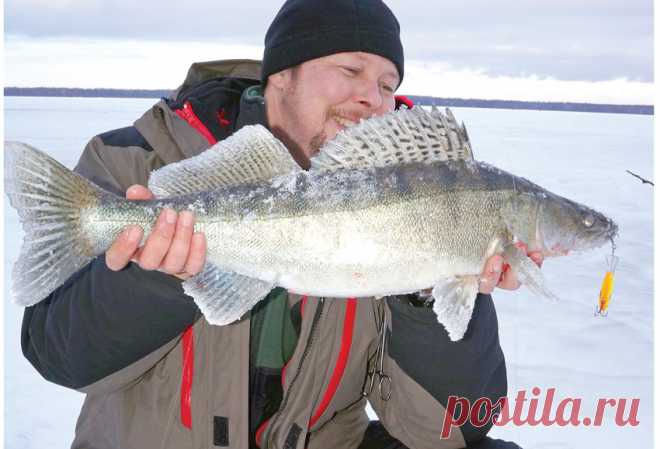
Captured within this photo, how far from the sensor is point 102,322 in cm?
240

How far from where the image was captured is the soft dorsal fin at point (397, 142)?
225cm

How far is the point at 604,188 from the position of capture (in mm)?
10531

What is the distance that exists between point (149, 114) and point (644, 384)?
11.5 feet

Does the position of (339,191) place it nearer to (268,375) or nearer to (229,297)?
(229,297)

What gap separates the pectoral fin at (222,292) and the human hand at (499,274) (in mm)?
781

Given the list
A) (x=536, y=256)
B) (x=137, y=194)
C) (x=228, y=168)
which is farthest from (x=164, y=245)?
(x=536, y=256)

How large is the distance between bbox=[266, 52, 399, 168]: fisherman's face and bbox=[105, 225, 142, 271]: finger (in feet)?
3.98

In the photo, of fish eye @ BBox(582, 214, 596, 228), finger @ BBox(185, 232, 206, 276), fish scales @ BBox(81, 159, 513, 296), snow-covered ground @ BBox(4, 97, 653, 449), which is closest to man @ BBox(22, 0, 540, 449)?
finger @ BBox(185, 232, 206, 276)

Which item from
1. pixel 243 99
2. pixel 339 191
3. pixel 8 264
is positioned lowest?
pixel 8 264

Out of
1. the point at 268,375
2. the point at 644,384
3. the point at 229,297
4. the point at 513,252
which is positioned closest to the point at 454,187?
the point at 513,252

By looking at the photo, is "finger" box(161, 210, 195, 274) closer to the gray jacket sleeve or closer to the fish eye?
the gray jacket sleeve

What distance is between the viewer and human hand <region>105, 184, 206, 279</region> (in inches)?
83.4

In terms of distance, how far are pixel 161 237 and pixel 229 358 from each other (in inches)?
30.5

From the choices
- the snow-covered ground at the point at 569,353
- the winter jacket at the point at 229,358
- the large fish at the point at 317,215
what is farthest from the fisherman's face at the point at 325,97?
the snow-covered ground at the point at 569,353
